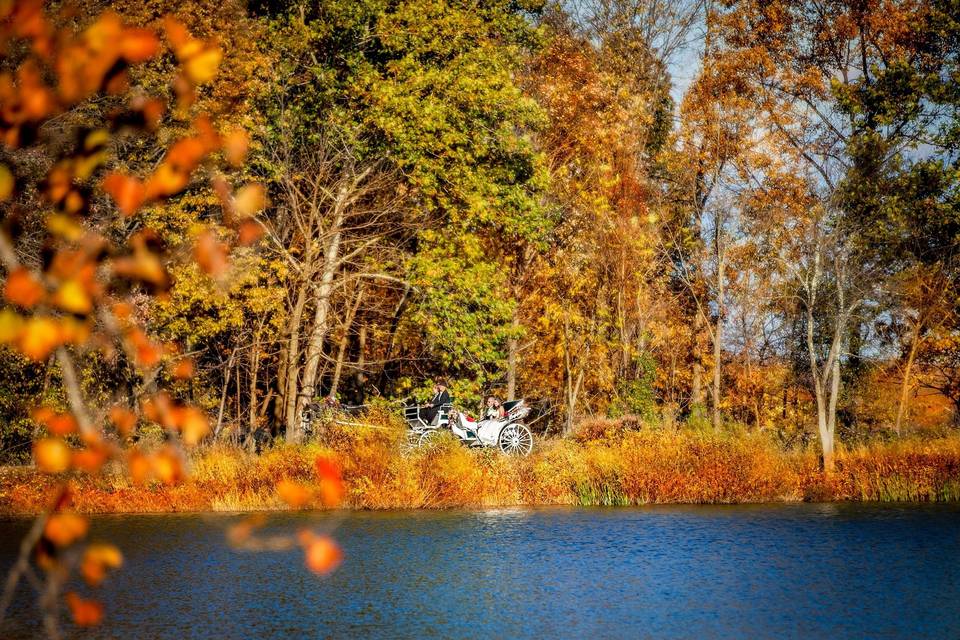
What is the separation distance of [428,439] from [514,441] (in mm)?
1912

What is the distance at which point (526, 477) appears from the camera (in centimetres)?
2050

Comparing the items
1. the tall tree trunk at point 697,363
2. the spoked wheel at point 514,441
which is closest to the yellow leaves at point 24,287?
the spoked wheel at point 514,441

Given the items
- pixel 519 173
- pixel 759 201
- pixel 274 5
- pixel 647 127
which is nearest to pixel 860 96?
pixel 759 201

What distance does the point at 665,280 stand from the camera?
1287 inches

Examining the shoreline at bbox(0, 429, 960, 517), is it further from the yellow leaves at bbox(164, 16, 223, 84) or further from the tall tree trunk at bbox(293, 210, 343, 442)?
the yellow leaves at bbox(164, 16, 223, 84)

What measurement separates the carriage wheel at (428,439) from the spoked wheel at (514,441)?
1.50 meters

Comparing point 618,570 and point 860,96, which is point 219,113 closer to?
point 618,570

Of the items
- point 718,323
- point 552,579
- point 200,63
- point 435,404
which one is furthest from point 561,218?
point 200,63

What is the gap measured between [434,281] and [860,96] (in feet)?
43.0

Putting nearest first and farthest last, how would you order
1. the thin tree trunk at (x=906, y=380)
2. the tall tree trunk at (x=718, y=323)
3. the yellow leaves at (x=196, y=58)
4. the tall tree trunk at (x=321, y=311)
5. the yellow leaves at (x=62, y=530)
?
the yellow leaves at (x=62, y=530)
the yellow leaves at (x=196, y=58)
the tall tree trunk at (x=321, y=311)
the thin tree trunk at (x=906, y=380)
the tall tree trunk at (x=718, y=323)

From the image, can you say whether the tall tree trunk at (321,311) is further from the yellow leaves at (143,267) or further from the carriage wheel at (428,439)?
the yellow leaves at (143,267)

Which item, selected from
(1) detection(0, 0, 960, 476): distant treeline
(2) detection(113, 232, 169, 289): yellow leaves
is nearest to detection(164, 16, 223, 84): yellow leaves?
(2) detection(113, 232, 169, 289): yellow leaves

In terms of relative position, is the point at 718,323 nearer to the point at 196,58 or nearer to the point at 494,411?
the point at 494,411

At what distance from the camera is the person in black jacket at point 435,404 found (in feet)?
71.9
